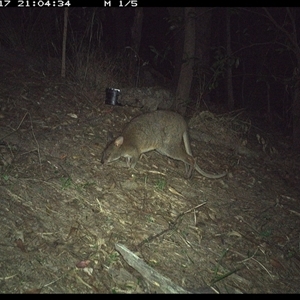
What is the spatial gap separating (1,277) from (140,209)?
1862 mm

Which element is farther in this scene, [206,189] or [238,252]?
[206,189]

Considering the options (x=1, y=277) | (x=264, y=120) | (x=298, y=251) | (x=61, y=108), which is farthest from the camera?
(x=264, y=120)

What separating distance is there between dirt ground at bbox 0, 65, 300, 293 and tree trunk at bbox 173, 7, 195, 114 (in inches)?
40.7

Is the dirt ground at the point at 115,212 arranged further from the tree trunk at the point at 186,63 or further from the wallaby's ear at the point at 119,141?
the tree trunk at the point at 186,63

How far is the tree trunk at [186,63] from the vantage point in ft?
23.7

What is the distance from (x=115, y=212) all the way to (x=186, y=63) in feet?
13.6

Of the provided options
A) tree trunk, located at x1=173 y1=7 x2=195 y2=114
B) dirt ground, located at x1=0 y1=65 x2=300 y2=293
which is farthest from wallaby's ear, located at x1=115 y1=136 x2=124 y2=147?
tree trunk, located at x1=173 y1=7 x2=195 y2=114

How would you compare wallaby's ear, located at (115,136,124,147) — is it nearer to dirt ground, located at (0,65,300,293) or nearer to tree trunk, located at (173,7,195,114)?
dirt ground, located at (0,65,300,293)

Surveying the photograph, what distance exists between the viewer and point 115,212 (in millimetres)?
4285

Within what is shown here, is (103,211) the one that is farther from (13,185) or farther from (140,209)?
(13,185)

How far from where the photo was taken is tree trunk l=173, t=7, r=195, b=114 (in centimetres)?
722

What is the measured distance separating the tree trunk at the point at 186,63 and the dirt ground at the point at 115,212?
3.39 feet

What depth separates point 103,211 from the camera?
4.24 metres
